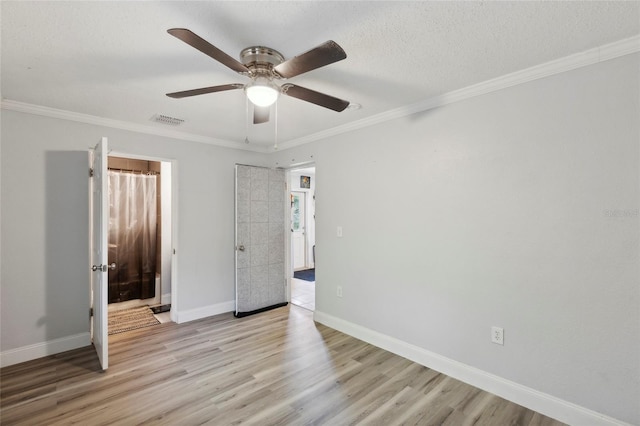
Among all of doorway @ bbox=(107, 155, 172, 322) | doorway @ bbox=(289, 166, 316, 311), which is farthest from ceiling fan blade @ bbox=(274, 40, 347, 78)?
doorway @ bbox=(289, 166, 316, 311)

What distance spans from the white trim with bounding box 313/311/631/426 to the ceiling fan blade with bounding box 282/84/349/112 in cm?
229

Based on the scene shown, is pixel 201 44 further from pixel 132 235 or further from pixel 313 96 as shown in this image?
pixel 132 235

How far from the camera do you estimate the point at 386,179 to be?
3.06 metres

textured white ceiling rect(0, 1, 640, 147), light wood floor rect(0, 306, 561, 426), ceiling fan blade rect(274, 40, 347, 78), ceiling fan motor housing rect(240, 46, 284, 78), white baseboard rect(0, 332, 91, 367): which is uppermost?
textured white ceiling rect(0, 1, 640, 147)

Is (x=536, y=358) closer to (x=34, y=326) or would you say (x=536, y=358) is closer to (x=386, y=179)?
(x=386, y=179)

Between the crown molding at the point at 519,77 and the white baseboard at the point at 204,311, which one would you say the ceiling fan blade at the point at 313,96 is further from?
the white baseboard at the point at 204,311

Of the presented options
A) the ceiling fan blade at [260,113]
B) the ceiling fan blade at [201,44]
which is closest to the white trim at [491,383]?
the ceiling fan blade at [260,113]

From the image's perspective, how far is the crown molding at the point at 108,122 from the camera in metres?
2.72

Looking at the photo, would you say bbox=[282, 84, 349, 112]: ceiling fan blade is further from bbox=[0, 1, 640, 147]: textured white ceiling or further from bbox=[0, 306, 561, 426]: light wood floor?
bbox=[0, 306, 561, 426]: light wood floor

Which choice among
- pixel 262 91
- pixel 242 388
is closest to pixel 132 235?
pixel 242 388

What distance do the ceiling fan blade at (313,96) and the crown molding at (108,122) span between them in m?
2.37

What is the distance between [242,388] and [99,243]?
1.90 m

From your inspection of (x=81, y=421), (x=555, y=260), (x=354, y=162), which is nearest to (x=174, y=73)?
(x=354, y=162)

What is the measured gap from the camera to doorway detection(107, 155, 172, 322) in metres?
4.34
